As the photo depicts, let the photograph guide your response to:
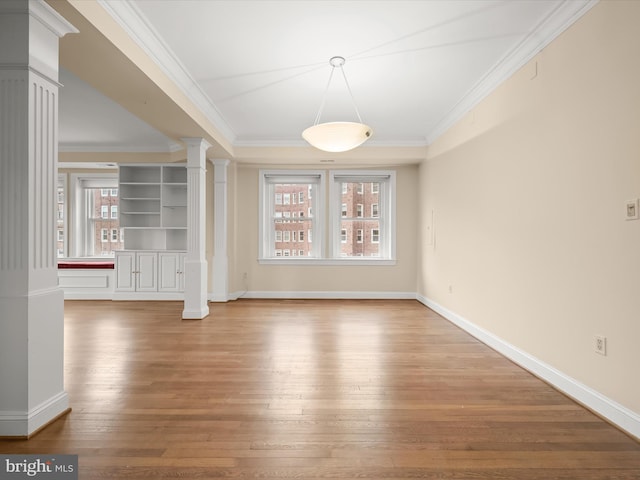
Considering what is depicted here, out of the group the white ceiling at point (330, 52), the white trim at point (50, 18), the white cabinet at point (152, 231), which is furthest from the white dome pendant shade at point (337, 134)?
the white cabinet at point (152, 231)

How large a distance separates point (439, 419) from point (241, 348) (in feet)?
7.03

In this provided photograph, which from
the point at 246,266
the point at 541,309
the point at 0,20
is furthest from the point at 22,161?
the point at 246,266

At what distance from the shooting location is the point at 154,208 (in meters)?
6.99

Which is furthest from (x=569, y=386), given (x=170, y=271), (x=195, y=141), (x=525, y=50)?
(x=170, y=271)

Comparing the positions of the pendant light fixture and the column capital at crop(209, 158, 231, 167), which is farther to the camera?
the column capital at crop(209, 158, 231, 167)

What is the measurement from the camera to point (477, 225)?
426 cm

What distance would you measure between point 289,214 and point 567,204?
5.08 meters

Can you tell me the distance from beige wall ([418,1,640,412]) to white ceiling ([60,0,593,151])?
362 mm

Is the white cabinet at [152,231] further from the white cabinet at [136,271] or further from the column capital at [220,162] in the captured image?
the column capital at [220,162]

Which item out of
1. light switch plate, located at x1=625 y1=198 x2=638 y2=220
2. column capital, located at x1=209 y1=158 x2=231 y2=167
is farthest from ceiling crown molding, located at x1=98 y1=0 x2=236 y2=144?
light switch plate, located at x1=625 y1=198 x2=638 y2=220

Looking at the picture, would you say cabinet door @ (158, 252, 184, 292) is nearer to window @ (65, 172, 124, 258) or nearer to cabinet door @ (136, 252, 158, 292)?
cabinet door @ (136, 252, 158, 292)

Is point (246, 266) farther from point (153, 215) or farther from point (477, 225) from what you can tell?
point (477, 225)

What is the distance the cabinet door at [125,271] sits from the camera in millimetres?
6691

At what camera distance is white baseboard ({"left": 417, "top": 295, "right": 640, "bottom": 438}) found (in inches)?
84.3
